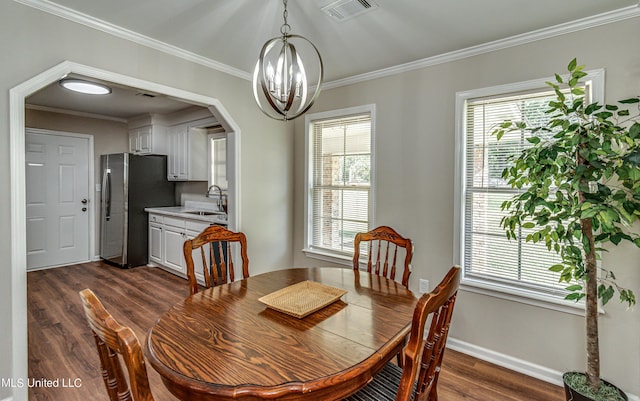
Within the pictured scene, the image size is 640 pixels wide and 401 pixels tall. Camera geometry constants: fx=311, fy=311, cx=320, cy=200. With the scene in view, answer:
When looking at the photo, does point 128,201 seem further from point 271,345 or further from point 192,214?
point 271,345

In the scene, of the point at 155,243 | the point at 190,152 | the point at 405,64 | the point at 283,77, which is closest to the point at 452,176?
the point at 405,64

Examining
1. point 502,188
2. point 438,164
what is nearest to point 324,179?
point 438,164

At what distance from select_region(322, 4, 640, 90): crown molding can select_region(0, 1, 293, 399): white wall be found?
118 centimetres

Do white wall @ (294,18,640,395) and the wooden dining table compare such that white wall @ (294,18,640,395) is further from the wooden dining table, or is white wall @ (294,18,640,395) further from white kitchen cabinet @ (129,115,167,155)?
white kitchen cabinet @ (129,115,167,155)

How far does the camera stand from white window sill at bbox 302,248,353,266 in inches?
134

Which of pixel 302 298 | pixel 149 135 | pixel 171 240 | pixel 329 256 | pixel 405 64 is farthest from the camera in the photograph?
pixel 149 135

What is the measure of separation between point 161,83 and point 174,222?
2520 millimetres

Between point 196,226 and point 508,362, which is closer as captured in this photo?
point 508,362

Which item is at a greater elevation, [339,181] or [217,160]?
[217,160]

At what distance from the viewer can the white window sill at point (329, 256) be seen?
3.41m

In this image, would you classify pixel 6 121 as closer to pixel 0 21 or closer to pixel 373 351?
pixel 0 21

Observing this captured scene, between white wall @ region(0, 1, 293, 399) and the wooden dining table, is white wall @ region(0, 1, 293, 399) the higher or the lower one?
the higher one

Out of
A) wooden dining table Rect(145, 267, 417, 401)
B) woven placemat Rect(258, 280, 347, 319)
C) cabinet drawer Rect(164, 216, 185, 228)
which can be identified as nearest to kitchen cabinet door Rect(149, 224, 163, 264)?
cabinet drawer Rect(164, 216, 185, 228)

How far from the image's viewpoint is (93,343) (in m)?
2.77
